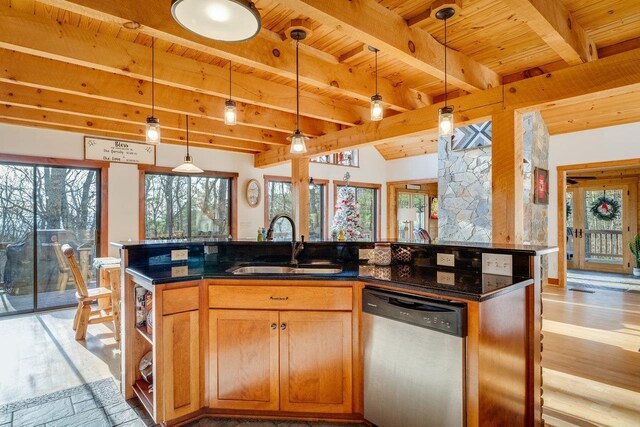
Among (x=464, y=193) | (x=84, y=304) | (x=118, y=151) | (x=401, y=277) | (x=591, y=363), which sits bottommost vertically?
(x=591, y=363)

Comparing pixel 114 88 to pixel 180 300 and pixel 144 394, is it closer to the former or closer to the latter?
pixel 180 300

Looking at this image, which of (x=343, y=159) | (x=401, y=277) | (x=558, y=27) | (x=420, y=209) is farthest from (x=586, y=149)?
(x=401, y=277)

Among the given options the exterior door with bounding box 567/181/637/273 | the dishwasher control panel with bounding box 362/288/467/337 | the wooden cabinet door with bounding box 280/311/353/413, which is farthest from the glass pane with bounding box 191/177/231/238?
the exterior door with bounding box 567/181/637/273

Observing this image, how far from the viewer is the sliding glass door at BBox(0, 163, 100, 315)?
4.60 meters

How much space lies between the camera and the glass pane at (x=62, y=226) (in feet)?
15.7

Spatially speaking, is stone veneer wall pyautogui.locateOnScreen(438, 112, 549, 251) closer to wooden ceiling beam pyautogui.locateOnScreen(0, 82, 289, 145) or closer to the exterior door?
the exterior door

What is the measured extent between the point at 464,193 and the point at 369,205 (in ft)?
7.87

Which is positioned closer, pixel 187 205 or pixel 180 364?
pixel 180 364

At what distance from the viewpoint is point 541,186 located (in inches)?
239

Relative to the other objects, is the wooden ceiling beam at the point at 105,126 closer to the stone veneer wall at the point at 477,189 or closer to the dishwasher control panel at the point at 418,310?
the stone veneer wall at the point at 477,189

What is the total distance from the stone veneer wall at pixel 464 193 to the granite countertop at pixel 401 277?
409 cm

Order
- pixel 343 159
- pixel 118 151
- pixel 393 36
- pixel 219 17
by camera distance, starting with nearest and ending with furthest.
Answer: pixel 219 17 < pixel 393 36 < pixel 118 151 < pixel 343 159

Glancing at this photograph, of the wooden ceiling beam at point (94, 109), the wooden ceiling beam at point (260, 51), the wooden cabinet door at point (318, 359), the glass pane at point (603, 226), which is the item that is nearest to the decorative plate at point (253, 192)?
the wooden ceiling beam at point (94, 109)

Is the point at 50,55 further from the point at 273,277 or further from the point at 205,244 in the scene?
the point at 273,277
